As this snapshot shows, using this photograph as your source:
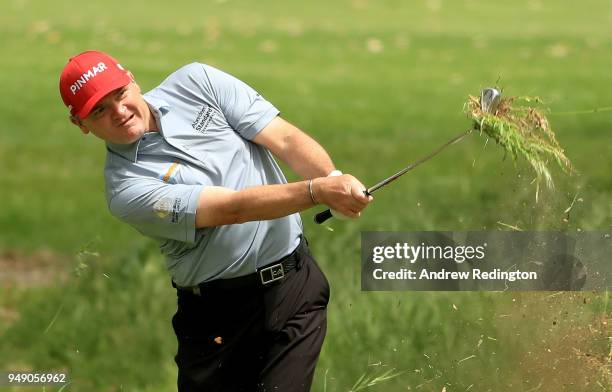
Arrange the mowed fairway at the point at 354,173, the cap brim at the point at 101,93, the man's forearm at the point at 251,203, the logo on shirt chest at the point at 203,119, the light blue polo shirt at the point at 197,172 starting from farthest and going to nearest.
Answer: the mowed fairway at the point at 354,173 → the logo on shirt chest at the point at 203,119 → the light blue polo shirt at the point at 197,172 → the cap brim at the point at 101,93 → the man's forearm at the point at 251,203

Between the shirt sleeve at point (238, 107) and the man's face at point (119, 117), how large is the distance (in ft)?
1.03

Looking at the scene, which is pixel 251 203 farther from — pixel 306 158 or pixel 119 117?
pixel 119 117

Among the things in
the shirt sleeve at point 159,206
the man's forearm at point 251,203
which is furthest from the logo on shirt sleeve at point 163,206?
the man's forearm at point 251,203

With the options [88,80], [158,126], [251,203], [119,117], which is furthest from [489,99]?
[88,80]

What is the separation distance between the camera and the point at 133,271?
30.8 feet

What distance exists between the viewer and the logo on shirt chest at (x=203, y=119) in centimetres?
534

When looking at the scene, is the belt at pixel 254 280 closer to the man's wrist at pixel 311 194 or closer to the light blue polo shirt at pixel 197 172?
the light blue polo shirt at pixel 197 172

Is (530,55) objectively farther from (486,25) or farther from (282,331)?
(282,331)

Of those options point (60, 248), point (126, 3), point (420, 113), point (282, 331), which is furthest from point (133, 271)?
point (126, 3)

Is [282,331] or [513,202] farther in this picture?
[513,202]

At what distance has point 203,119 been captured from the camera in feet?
17.6

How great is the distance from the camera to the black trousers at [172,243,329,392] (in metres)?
5.43

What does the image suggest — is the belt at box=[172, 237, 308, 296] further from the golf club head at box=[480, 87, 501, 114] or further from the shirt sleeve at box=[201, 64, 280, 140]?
the golf club head at box=[480, 87, 501, 114]

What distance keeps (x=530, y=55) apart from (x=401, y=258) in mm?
10873
